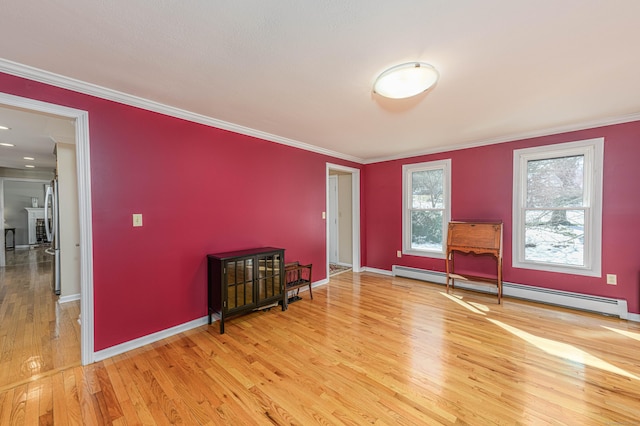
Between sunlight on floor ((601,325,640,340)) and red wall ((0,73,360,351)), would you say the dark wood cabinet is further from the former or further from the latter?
sunlight on floor ((601,325,640,340))

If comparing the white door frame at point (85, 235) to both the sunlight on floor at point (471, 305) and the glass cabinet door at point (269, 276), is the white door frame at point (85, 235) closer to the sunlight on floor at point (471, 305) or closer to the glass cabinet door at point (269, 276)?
the glass cabinet door at point (269, 276)

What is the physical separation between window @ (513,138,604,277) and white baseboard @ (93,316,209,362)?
4.27 metres

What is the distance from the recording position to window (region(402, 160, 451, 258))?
437cm

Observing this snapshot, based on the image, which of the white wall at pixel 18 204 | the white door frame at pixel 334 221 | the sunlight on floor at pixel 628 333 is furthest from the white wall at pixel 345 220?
the white wall at pixel 18 204

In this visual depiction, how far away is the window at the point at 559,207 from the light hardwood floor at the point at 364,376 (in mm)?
742

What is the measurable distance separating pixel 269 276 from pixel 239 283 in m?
0.41

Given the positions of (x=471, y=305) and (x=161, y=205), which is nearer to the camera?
(x=161, y=205)

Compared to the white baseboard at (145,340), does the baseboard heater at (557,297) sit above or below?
above

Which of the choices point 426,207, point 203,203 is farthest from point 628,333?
point 203,203

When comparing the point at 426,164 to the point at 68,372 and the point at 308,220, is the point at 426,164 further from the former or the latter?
the point at 68,372

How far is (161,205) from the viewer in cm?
257

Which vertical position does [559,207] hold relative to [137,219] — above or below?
above

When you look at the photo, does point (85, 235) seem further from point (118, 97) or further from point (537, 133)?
point (537, 133)

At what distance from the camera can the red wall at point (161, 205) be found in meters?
2.22
